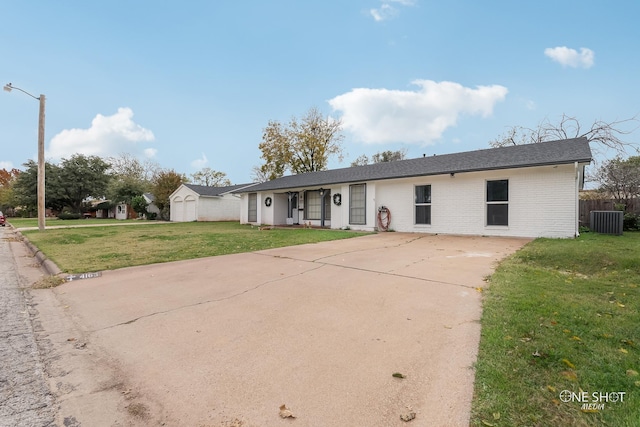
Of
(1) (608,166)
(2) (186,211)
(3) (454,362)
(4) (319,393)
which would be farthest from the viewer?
(2) (186,211)

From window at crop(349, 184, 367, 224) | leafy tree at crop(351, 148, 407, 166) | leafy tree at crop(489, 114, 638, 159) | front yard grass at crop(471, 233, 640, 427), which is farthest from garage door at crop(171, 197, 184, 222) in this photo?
leafy tree at crop(489, 114, 638, 159)

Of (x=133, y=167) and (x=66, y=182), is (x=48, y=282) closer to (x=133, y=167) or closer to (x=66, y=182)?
(x=66, y=182)

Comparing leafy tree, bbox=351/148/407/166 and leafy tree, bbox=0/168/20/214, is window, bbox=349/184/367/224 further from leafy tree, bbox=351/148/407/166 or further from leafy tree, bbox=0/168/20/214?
leafy tree, bbox=0/168/20/214

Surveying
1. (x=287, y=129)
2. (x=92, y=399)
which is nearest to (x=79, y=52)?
(x=92, y=399)

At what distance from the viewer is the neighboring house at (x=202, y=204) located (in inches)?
1038

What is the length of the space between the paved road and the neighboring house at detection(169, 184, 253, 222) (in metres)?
22.5

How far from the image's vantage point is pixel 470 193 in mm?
11617

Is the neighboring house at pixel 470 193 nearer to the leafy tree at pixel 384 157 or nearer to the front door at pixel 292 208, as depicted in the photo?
the front door at pixel 292 208

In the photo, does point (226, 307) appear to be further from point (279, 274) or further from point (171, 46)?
point (171, 46)

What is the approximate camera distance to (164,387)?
209 centimetres

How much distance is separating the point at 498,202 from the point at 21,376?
41.7 feet

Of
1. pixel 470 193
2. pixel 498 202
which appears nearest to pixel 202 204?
pixel 470 193

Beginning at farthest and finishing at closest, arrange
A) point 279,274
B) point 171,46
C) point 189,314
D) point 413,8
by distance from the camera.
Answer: point 171,46, point 413,8, point 279,274, point 189,314

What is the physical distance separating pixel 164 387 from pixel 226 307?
165cm
